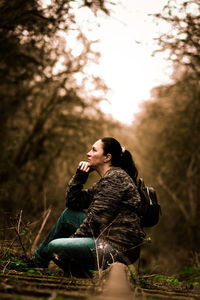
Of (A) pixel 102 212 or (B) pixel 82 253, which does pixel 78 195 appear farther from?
(B) pixel 82 253

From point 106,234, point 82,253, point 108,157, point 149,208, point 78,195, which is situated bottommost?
point 78,195

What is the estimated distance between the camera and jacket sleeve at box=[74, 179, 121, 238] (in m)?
3.63

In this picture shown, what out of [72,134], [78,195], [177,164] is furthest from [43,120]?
[78,195]

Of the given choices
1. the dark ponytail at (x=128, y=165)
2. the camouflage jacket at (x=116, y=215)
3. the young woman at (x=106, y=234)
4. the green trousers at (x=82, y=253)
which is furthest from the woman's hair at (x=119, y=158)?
the green trousers at (x=82, y=253)

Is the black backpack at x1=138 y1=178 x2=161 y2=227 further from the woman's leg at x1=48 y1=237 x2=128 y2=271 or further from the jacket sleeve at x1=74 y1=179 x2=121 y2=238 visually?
the woman's leg at x1=48 y1=237 x2=128 y2=271

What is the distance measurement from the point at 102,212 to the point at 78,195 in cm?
109

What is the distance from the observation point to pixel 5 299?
71.2 inches

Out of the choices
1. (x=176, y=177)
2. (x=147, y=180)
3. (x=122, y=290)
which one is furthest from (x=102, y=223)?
(x=147, y=180)

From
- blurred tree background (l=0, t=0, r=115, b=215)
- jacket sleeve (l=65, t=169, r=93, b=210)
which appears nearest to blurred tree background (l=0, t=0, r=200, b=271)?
blurred tree background (l=0, t=0, r=115, b=215)

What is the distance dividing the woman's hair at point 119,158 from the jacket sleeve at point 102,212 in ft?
2.18

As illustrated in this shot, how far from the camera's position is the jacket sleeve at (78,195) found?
461cm

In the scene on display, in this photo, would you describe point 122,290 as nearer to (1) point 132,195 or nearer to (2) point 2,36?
(1) point 132,195

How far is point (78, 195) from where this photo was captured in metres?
4.70

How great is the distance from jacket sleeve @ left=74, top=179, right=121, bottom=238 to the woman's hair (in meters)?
0.67
